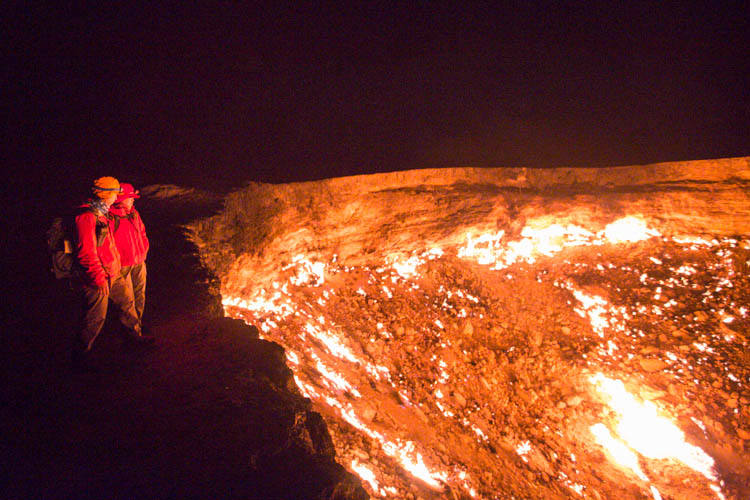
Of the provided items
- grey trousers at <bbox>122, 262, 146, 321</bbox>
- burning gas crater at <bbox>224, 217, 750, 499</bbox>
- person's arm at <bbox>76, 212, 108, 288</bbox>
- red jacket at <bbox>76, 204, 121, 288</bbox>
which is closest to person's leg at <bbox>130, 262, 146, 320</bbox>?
grey trousers at <bbox>122, 262, 146, 321</bbox>

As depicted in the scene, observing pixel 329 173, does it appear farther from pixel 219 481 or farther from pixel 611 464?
pixel 611 464

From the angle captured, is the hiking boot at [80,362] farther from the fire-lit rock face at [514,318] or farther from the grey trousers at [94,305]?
the fire-lit rock face at [514,318]

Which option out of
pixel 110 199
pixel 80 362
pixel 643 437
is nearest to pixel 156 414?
pixel 80 362

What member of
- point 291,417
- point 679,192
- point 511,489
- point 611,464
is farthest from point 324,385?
point 679,192

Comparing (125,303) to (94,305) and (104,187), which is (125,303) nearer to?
(94,305)

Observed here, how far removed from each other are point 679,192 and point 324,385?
17.0 feet

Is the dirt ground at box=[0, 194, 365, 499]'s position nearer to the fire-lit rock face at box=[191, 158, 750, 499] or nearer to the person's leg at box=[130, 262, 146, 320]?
the person's leg at box=[130, 262, 146, 320]

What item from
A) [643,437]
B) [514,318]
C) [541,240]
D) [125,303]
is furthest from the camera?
[541,240]

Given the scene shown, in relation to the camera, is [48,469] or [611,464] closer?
[48,469]

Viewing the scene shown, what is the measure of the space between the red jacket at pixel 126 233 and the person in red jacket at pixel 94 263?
3.0 inches

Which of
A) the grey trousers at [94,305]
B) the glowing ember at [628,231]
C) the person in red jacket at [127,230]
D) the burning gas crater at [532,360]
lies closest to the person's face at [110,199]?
the person in red jacket at [127,230]

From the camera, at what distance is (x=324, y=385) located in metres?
4.56

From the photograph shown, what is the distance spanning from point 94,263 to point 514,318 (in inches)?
192

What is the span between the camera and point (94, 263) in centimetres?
238
